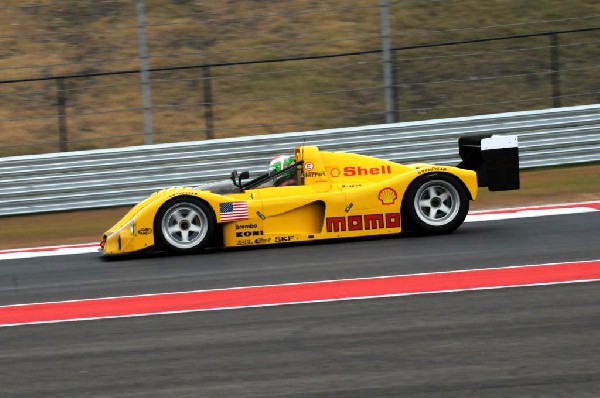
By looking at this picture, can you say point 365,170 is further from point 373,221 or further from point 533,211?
point 533,211

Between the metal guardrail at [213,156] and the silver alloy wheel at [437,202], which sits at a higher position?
the metal guardrail at [213,156]

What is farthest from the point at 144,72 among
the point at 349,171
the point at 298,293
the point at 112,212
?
the point at 298,293

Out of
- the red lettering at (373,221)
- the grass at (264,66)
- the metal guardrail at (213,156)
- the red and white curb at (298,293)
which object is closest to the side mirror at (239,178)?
the red lettering at (373,221)

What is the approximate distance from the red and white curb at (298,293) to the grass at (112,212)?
3889 mm

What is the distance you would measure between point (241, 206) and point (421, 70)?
10.0 m

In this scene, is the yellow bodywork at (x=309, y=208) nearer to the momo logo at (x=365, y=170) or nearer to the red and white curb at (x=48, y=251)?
the momo logo at (x=365, y=170)

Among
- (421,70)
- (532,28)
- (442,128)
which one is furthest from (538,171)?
(532,28)

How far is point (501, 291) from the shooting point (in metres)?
8.62

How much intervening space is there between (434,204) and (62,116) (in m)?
7.60

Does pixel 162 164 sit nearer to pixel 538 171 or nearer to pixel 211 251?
pixel 211 251

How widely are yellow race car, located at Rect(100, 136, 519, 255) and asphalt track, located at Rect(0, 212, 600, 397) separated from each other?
0.53 m

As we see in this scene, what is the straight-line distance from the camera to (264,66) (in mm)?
20188

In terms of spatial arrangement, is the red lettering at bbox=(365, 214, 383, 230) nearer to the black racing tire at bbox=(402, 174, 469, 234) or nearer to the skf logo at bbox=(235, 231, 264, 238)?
the black racing tire at bbox=(402, 174, 469, 234)

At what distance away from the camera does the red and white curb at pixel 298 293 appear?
875cm
